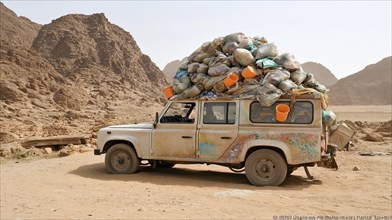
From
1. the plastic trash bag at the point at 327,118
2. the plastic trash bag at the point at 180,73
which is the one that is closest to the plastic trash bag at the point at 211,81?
the plastic trash bag at the point at 180,73

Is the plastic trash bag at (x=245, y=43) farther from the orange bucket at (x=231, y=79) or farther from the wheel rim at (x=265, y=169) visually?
the wheel rim at (x=265, y=169)

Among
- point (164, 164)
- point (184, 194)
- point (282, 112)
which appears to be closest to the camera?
point (184, 194)

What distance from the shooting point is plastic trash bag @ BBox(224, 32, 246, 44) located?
8453 mm

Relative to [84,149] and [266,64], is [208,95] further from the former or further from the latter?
[84,149]

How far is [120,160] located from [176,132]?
145 centimetres

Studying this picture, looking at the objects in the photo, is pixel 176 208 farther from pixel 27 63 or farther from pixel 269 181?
pixel 27 63

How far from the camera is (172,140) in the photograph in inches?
314

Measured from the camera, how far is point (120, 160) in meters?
8.48

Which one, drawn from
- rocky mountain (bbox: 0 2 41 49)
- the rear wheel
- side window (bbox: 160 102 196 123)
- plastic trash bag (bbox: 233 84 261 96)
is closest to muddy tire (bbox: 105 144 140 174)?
the rear wheel

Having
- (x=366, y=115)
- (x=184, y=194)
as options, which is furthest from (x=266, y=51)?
(x=366, y=115)

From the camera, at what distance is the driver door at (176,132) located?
785 centimetres

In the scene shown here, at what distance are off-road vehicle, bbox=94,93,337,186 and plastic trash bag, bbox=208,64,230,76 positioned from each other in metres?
0.57

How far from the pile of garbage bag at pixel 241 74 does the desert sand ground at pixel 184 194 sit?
169cm

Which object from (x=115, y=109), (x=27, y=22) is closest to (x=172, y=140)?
(x=115, y=109)
